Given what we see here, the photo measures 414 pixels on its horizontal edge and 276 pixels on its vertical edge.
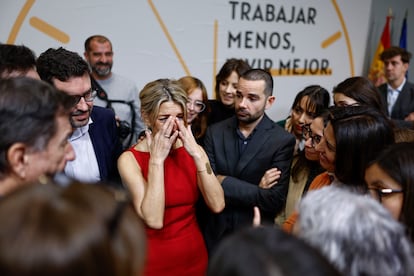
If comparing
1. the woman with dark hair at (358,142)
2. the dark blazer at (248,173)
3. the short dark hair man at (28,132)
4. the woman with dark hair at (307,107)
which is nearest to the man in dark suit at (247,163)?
the dark blazer at (248,173)

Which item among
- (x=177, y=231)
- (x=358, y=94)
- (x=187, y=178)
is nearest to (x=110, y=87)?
(x=187, y=178)

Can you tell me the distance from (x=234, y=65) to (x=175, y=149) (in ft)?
4.42

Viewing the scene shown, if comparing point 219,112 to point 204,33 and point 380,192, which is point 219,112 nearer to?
point 204,33

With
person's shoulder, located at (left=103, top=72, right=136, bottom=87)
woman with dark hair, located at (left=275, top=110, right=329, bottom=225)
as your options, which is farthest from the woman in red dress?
person's shoulder, located at (left=103, top=72, right=136, bottom=87)

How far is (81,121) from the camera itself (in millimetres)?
1912

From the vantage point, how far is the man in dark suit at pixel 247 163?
2.22m

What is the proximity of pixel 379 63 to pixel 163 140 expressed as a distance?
4.09 m

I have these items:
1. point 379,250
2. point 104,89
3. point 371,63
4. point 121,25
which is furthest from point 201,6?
point 379,250

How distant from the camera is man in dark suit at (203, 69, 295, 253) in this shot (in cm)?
222

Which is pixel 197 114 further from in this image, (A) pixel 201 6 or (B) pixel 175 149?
(A) pixel 201 6

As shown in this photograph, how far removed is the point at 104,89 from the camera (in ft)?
10.9

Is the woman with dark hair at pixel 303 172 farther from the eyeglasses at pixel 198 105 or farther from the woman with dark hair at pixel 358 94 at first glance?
the eyeglasses at pixel 198 105

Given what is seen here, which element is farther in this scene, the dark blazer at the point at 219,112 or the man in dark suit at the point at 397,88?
the man in dark suit at the point at 397,88

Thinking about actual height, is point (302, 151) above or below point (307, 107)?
below
